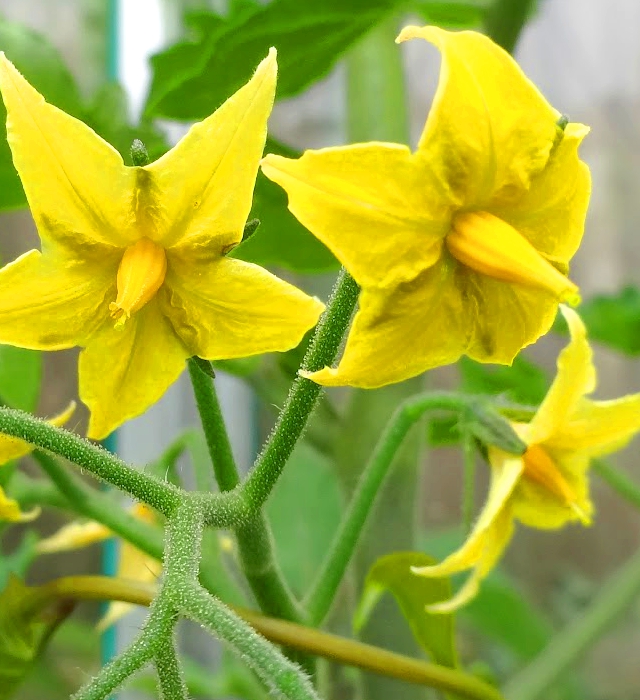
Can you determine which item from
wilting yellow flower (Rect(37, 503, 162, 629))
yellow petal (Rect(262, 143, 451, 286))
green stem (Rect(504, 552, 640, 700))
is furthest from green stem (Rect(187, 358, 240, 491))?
green stem (Rect(504, 552, 640, 700))

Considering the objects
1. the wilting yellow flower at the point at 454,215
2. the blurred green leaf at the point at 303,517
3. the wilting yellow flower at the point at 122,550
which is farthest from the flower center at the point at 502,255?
the blurred green leaf at the point at 303,517

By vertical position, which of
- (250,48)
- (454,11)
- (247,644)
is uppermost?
(454,11)

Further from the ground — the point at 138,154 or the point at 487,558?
the point at 138,154

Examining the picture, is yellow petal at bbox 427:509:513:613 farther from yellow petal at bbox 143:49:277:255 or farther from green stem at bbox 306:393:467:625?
yellow petal at bbox 143:49:277:255

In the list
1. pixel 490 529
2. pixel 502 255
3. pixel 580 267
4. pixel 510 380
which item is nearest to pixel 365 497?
pixel 490 529

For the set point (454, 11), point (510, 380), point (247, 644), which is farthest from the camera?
point (510, 380)

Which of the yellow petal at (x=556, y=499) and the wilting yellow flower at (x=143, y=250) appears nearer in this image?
the wilting yellow flower at (x=143, y=250)

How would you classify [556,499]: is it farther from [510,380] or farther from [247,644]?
[510,380]

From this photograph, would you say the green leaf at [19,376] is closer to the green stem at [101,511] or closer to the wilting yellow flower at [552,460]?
the green stem at [101,511]

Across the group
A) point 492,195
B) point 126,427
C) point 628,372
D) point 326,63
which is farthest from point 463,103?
point 628,372
